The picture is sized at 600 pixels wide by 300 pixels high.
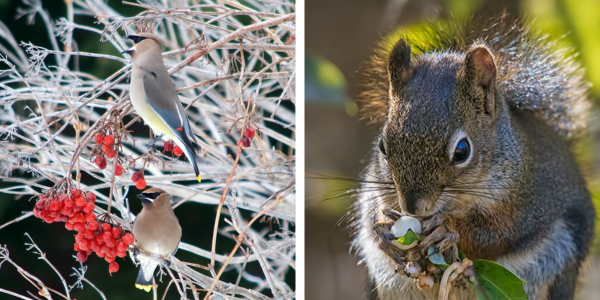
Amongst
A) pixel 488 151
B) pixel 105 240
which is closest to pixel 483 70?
pixel 488 151

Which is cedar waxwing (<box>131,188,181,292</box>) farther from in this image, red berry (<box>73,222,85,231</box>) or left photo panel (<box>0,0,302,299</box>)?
red berry (<box>73,222,85,231</box>)

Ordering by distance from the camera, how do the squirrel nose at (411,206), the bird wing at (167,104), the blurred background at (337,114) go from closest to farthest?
the squirrel nose at (411,206)
the blurred background at (337,114)
the bird wing at (167,104)

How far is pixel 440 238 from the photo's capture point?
3.05 feet

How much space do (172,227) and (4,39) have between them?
684 millimetres

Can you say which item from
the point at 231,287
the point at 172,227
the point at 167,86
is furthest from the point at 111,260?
the point at 167,86

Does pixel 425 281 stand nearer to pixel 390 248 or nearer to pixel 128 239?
pixel 390 248

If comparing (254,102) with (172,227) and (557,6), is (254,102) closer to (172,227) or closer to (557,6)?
(172,227)

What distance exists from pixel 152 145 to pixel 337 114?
48 centimetres

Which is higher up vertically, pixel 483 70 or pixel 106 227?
pixel 483 70

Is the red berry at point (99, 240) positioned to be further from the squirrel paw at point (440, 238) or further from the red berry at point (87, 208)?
the squirrel paw at point (440, 238)

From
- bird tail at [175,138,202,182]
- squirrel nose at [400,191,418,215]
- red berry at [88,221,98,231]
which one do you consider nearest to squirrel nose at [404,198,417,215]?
squirrel nose at [400,191,418,215]

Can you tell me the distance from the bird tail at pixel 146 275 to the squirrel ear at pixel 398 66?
783 mm

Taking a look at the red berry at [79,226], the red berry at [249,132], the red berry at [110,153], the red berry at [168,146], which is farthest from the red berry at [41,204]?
the red berry at [249,132]

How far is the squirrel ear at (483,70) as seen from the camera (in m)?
0.89
